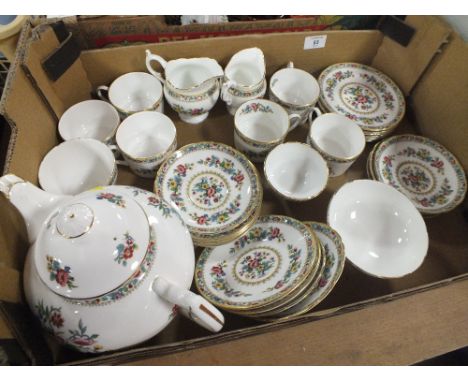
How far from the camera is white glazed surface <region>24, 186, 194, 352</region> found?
0.50m

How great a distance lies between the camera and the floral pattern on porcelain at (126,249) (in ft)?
1.57

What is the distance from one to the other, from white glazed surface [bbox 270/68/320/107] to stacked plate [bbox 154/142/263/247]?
303 millimetres

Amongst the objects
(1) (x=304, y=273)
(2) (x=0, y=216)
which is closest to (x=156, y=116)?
(2) (x=0, y=216)

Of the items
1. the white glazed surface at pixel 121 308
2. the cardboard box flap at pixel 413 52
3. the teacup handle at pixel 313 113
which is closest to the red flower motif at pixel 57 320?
the white glazed surface at pixel 121 308

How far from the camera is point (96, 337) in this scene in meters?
0.52

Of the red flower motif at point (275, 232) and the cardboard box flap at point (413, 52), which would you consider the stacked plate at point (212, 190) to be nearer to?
the red flower motif at point (275, 232)

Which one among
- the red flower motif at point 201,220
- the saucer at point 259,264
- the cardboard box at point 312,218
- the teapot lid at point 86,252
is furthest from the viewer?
the red flower motif at point 201,220

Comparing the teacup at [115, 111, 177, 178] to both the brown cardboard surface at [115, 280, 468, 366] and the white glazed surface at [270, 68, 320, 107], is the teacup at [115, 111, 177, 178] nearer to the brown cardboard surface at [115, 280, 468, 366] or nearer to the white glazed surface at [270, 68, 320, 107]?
the white glazed surface at [270, 68, 320, 107]

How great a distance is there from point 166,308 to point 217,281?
239 millimetres

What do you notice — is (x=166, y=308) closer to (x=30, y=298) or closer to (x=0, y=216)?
(x=30, y=298)

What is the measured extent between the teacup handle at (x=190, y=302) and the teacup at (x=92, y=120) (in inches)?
21.1

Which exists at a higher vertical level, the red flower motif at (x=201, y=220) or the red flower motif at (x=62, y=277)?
the red flower motif at (x=62, y=277)

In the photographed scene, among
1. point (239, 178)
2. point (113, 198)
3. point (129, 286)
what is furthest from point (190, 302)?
point (239, 178)

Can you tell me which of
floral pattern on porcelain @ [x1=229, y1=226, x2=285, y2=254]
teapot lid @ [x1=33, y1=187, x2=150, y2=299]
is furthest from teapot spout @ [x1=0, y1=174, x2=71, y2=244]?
floral pattern on porcelain @ [x1=229, y1=226, x2=285, y2=254]
